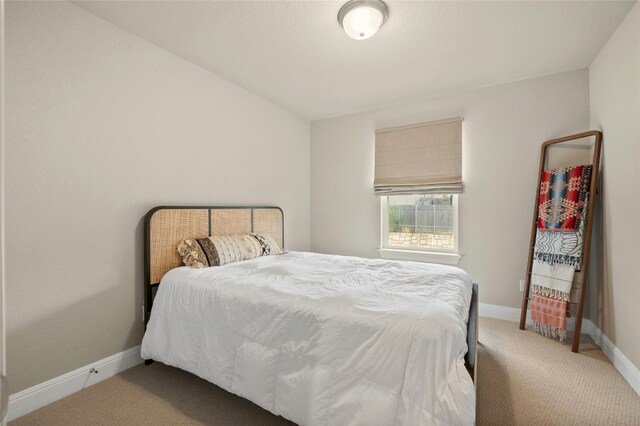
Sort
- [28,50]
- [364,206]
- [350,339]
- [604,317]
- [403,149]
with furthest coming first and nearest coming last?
1. [364,206]
2. [403,149]
3. [604,317]
4. [28,50]
5. [350,339]

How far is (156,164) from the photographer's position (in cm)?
241

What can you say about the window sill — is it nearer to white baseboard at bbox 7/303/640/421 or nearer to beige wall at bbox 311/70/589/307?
beige wall at bbox 311/70/589/307

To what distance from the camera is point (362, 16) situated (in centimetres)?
196

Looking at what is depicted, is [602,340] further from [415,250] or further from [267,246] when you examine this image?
[267,246]

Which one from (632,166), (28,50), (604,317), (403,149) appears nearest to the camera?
(28,50)

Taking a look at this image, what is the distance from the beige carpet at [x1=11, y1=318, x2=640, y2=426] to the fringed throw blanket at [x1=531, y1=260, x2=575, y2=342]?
1.10 feet

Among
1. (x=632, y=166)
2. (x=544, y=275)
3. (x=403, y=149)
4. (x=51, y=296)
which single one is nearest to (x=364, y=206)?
(x=403, y=149)

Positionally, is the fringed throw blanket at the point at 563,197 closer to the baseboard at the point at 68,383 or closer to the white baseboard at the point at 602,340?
the white baseboard at the point at 602,340

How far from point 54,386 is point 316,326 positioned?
1.76 metres

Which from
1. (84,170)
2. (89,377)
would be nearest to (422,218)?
(84,170)

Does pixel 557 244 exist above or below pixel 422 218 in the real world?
below

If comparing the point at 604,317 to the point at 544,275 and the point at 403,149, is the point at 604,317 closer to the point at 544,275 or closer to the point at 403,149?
the point at 544,275

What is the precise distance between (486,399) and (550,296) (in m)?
1.41

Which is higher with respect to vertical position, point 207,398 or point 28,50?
point 28,50
